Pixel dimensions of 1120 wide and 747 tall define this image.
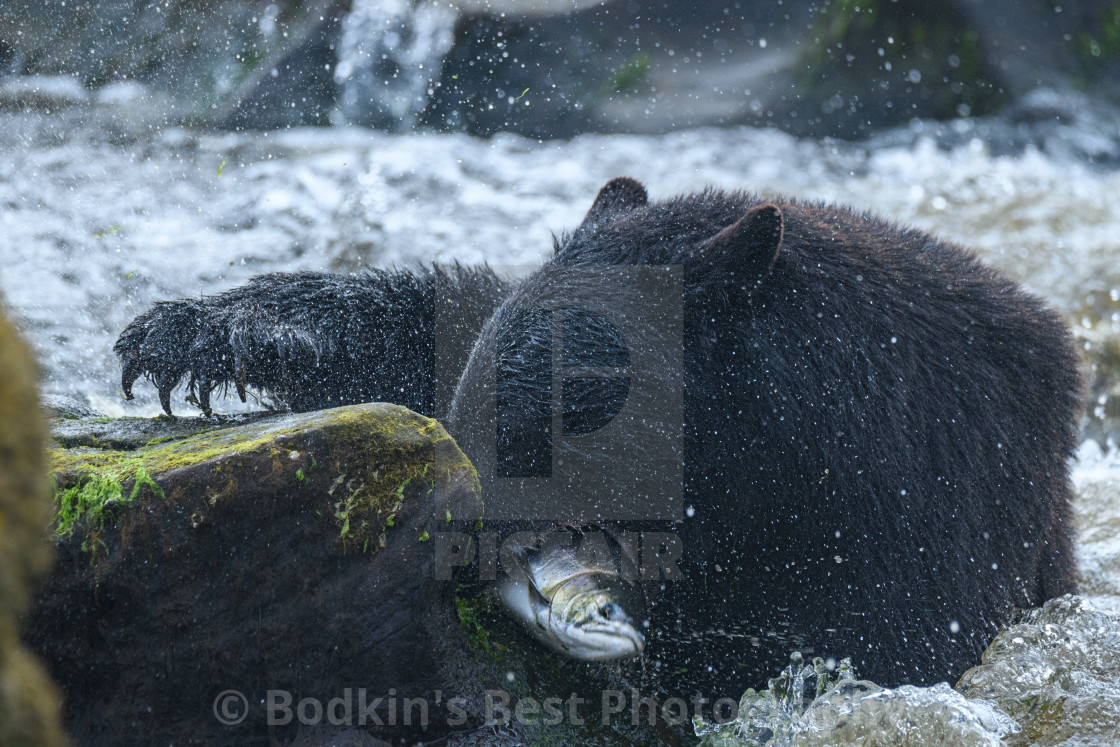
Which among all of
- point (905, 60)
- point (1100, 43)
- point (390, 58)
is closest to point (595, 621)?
point (390, 58)

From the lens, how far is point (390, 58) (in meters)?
8.48

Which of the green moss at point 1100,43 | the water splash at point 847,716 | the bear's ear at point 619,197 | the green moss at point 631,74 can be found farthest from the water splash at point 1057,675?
the green moss at point 1100,43

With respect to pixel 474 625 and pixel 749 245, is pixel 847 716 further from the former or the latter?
pixel 749 245

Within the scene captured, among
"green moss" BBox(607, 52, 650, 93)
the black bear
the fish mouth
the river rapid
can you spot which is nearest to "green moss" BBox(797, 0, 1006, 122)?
the river rapid

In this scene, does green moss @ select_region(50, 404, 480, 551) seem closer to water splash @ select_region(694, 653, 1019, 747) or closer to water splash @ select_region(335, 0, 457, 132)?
water splash @ select_region(694, 653, 1019, 747)

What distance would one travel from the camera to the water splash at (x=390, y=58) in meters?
8.33

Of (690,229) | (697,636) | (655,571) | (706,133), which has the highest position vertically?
(706,133)

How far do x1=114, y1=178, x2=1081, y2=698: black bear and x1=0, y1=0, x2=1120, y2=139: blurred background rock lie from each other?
19.7 feet

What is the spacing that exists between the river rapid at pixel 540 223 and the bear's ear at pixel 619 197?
109 centimetres

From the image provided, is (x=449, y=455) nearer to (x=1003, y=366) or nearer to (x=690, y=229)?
(x=690, y=229)

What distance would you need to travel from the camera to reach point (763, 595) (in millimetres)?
2684

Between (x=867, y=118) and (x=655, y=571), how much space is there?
7722 mm

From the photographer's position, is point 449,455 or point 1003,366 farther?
point 1003,366

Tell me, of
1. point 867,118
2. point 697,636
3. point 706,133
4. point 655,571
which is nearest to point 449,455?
point 655,571
